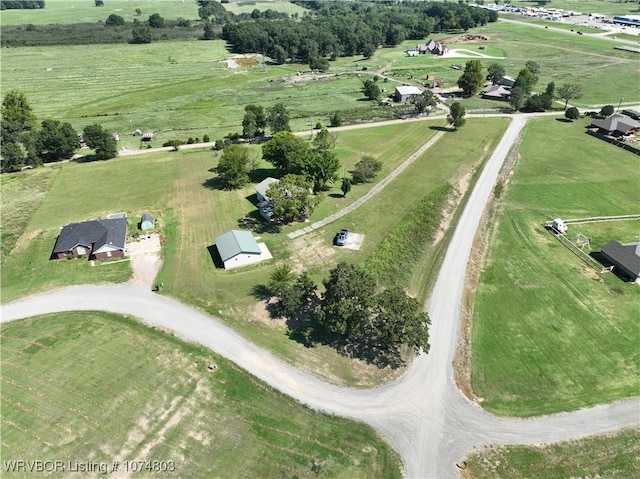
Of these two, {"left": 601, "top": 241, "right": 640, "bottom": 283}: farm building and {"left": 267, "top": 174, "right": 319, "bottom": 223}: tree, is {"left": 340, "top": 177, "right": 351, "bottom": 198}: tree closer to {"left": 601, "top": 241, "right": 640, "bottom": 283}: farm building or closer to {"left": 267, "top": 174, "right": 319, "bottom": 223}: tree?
{"left": 267, "top": 174, "right": 319, "bottom": 223}: tree

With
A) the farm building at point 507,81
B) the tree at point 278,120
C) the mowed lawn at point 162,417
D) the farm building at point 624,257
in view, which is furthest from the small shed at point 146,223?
the farm building at point 507,81

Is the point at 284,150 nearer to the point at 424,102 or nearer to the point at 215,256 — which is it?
the point at 215,256

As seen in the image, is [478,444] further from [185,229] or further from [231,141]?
[231,141]

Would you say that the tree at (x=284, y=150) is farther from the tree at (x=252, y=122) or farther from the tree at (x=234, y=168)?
the tree at (x=252, y=122)

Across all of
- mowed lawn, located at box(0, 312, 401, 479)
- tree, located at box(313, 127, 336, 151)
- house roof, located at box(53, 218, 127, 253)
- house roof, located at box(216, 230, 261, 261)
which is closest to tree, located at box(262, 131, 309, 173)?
tree, located at box(313, 127, 336, 151)

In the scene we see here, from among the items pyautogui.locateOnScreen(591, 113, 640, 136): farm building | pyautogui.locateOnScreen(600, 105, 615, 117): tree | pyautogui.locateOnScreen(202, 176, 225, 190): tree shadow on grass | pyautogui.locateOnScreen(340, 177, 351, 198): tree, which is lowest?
pyautogui.locateOnScreen(202, 176, 225, 190): tree shadow on grass
